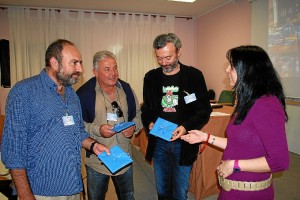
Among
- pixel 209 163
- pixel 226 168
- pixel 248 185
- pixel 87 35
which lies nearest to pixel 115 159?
pixel 226 168

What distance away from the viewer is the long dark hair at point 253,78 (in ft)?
3.98

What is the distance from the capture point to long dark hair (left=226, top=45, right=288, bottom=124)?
3.98 ft

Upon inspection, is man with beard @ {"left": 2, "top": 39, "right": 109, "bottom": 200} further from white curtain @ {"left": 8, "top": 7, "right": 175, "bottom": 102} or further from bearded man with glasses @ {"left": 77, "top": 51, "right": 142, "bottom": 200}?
white curtain @ {"left": 8, "top": 7, "right": 175, "bottom": 102}

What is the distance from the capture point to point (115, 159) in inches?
63.3

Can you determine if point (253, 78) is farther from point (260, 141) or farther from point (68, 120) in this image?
point (68, 120)

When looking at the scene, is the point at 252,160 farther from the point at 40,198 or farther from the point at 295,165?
the point at 295,165

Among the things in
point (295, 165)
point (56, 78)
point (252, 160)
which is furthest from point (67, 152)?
point (295, 165)

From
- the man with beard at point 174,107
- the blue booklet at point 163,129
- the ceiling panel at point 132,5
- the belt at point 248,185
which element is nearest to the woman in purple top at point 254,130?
the belt at point 248,185

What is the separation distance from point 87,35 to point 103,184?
211 inches

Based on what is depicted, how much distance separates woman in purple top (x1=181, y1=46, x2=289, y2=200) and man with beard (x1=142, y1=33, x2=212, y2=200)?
24.4 inches

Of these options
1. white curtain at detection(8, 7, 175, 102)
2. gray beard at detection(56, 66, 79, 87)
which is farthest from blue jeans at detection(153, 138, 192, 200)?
white curtain at detection(8, 7, 175, 102)

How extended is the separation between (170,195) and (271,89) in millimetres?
1395

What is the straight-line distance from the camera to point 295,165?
12.5 ft

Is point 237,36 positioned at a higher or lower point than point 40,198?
higher
